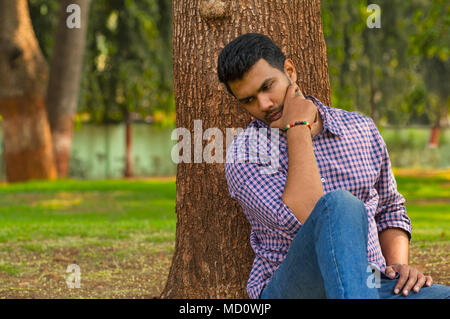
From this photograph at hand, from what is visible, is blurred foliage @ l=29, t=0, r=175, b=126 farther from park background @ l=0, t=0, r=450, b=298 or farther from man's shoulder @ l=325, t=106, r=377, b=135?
man's shoulder @ l=325, t=106, r=377, b=135

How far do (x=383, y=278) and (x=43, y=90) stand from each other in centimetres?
1078

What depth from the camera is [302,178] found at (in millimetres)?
2578

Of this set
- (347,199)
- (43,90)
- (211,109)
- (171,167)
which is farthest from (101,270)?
(171,167)

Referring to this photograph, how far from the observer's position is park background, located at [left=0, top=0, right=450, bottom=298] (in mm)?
5273

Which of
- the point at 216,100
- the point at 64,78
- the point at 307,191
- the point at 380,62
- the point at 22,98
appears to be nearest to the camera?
the point at 307,191

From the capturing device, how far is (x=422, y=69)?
1675 centimetres

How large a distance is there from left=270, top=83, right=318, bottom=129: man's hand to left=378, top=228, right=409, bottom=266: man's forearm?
2.02 ft

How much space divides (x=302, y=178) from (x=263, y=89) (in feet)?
1.55

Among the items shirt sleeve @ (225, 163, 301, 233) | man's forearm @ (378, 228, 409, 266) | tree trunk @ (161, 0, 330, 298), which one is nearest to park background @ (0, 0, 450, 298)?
tree trunk @ (161, 0, 330, 298)

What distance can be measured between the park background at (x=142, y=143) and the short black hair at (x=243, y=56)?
2.04 m

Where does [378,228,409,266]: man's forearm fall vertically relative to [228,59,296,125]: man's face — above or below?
below

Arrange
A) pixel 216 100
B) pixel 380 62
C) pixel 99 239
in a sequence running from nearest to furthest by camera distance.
Answer: pixel 216 100
pixel 99 239
pixel 380 62

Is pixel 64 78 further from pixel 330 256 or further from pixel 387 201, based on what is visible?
pixel 330 256

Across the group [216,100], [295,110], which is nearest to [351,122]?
[295,110]
